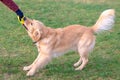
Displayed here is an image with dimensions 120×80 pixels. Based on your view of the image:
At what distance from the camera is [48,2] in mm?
13461

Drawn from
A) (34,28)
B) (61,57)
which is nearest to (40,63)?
(34,28)

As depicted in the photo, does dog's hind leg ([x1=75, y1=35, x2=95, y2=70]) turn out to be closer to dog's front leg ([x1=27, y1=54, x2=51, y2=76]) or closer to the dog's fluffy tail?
the dog's fluffy tail

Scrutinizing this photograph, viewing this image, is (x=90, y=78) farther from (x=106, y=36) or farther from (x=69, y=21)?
(x=69, y=21)

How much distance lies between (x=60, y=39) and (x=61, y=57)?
3.00 ft

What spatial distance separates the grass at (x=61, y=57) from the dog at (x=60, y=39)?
0.19 m

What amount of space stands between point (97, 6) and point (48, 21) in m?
3.17

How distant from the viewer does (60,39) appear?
6.57 metres

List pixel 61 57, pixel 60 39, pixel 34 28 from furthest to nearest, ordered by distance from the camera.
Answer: pixel 61 57
pixel 60 39
pixel 34 28

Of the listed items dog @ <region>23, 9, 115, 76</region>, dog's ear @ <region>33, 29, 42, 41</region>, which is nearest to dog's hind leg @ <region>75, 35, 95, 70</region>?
dog @ <region>23, 9, 115, 76</region>

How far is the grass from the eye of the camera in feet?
21.1

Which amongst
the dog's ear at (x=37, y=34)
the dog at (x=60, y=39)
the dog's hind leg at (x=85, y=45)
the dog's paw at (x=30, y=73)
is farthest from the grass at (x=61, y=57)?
the dog's ear at (x=37, y=34)

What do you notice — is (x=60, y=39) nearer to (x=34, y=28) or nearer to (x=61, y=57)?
(x=34, y=28)

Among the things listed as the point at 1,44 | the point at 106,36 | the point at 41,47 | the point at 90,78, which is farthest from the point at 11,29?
the point at 90,78

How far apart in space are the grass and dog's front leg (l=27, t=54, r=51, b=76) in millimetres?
103
